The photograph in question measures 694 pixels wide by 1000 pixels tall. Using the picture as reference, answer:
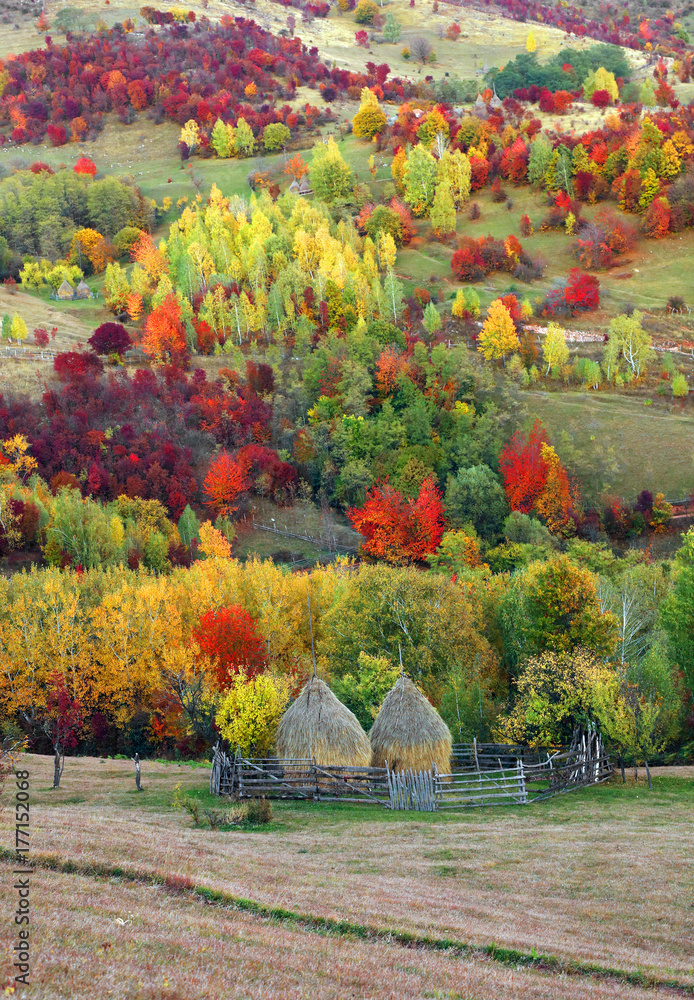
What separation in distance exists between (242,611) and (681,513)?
133ft

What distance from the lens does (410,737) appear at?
1350 inches

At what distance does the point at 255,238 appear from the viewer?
111 metres

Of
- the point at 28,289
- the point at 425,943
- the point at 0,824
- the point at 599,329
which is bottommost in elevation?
the point at 425,943

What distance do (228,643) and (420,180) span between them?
95.0 meters

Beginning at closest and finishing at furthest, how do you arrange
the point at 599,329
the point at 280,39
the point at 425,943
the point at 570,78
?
the point at 425,943 < the point at 599,329 < the point at 570,78 < the point at 280,39

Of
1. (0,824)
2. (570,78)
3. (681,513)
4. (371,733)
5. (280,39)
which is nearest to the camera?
(0,824)

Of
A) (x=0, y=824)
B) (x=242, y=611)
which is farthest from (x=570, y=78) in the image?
(x=0, y=824)

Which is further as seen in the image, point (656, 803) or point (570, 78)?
point (570, 78)

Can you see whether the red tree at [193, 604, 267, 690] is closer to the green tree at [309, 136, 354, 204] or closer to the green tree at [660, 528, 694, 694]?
the green tree at [660, 528, 694, 694]

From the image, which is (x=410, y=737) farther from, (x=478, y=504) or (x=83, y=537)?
(x=478, y=504)

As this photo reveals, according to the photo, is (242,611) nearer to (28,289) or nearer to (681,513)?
(681,513)

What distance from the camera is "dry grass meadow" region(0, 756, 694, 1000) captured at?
13.1 metres

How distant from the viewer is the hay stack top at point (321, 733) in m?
33.3

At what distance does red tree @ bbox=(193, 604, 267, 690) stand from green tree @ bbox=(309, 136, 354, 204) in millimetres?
91334
